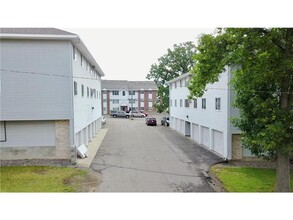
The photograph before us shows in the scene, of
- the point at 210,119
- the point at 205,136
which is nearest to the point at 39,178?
the point at 210,119

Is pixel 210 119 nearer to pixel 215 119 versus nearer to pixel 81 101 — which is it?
pixel 215 119

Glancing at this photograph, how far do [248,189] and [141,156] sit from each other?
7384 mm

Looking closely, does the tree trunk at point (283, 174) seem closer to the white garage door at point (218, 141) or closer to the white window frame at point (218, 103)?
the white garage door at point (218, 141)

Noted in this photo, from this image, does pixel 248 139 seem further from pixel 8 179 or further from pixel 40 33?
pixel 40 33

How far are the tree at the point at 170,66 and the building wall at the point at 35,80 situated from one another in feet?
76.0

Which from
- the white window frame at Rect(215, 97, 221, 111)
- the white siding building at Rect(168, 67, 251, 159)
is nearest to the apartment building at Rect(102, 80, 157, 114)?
the white siding building at Rect(168, 67, 251, 159)

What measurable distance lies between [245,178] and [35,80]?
40.2ft

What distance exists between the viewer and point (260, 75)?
310 inches

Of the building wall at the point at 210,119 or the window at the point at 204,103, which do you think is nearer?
the building wall at the point at 210,119

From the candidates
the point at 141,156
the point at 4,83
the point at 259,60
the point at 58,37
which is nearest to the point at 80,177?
the point at 141,156

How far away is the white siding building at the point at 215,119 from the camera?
1403 cm

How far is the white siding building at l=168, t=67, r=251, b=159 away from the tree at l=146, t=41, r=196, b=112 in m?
9.35

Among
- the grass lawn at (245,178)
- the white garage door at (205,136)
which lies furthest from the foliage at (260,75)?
the white garage door at (205,136)

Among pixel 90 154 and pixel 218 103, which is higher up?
pixel 218 103
